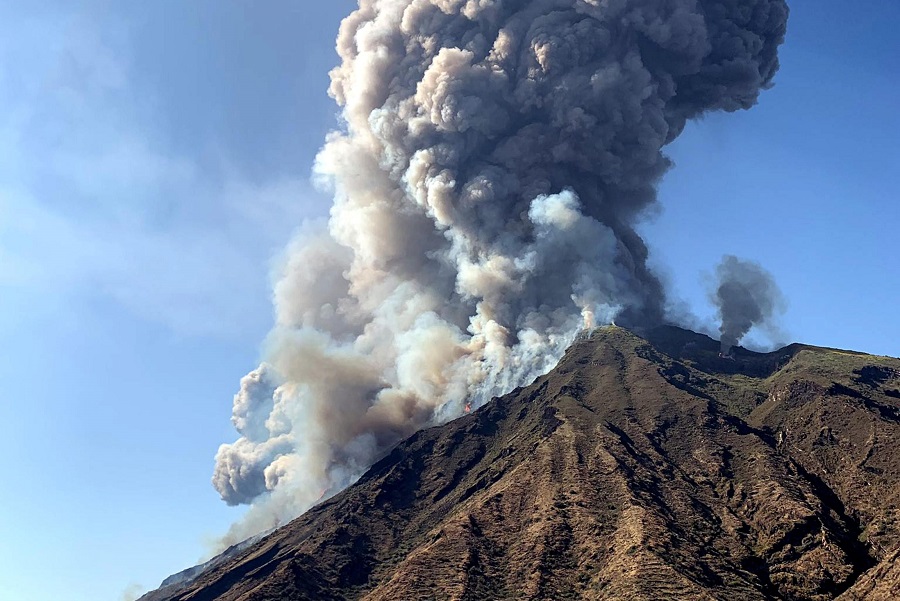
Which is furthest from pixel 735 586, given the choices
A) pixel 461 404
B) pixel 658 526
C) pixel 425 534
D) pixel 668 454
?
pixel 461 404

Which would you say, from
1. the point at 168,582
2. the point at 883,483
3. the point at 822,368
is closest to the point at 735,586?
the point at 883,483

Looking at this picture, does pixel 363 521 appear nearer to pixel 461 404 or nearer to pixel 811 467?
pixel 461 404

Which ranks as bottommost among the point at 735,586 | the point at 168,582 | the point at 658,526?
the point at 735,586

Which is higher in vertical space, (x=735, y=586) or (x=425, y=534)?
(x=425, y=534)

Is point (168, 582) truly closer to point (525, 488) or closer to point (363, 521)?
point (363, 521)

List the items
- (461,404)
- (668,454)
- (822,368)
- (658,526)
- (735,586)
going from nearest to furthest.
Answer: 1. (735,586)
2. (658,526)
3. (668,454)
4. (822,368)
5. (461,404)

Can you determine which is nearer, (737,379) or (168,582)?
(737,379)

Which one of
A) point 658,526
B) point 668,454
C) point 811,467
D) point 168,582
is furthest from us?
point 168,582
